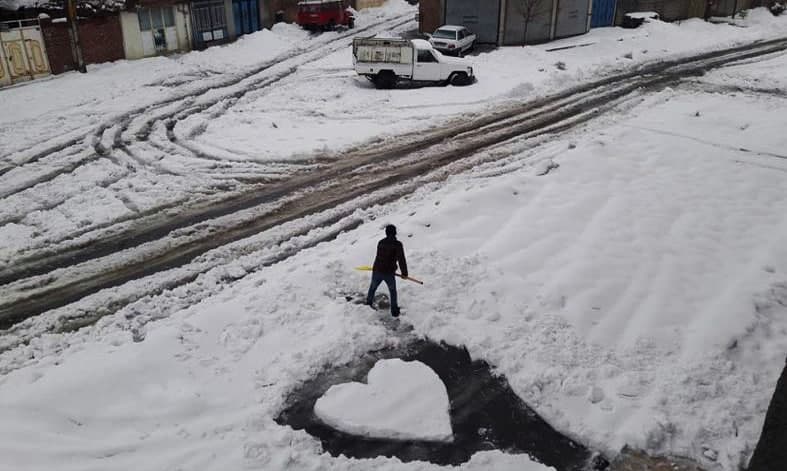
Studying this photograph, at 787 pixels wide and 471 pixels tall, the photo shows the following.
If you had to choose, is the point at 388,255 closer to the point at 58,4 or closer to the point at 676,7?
the point at 58,4

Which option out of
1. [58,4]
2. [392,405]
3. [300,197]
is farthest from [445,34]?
[392,405]

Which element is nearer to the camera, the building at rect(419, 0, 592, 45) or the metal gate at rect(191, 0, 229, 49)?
the metal gate at rect(191, 0, 229, 49)

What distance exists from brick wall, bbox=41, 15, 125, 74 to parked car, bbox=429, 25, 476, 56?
14281 millimetres

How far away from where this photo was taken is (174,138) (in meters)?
17.5

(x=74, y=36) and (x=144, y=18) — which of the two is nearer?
(x=74, y=36)

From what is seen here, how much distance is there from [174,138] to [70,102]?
6.68 metres

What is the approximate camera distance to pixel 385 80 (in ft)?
75.4

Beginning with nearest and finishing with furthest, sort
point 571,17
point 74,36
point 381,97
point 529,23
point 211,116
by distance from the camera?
point 211,116, point 381,97, point 74,36, point 529,23, point 571,17

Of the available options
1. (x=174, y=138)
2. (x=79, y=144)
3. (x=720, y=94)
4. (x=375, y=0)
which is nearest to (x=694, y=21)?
(x=720, y=94)

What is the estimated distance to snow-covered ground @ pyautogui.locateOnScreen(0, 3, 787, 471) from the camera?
7.19 m

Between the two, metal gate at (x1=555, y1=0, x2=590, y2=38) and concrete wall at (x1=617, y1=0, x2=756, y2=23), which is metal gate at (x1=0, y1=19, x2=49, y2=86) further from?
concrete wall at (x1=617, y1=0, x2=756, y2=23)

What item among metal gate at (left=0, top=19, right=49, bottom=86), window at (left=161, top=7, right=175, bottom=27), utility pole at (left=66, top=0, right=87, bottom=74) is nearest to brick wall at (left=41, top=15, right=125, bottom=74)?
utility pole at (left=66, top=0, right=87, bottom=74)

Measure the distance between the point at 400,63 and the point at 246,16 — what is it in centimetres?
1484

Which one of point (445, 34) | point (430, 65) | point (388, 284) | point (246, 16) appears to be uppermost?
point (246, 16)
